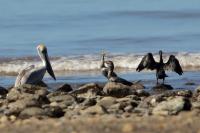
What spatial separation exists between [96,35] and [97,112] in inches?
648

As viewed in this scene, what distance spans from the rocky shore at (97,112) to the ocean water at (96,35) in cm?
354

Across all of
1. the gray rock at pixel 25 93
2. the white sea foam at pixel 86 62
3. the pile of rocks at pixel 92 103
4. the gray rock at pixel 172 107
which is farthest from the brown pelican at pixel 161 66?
the gray rock at pixel 172 107

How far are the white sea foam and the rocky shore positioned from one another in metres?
5.28

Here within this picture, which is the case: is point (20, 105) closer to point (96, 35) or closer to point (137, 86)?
point (137, 86)

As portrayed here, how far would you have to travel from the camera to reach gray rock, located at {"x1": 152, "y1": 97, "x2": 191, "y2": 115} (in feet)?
32.1

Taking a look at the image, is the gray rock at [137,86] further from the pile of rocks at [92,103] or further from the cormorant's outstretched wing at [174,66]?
the cormorant's outstretched wing at [174,66]

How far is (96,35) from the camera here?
2623 centimetres

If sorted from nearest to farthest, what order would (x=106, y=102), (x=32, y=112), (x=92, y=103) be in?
1. (x=32, y=112)
2. (x=106, y=102)
3. (x=92, y=103)

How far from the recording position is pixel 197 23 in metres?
29.7

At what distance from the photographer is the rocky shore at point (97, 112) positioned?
7.96 meters

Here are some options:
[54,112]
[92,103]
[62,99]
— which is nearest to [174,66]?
[62,99]

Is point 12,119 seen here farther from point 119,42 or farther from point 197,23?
point 197,23

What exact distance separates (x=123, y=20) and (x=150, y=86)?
49.7ft

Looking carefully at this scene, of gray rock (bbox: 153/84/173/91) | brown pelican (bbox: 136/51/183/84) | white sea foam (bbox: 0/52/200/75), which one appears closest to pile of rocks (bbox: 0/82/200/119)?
gray rock (bbox: 153/84/173/91)
